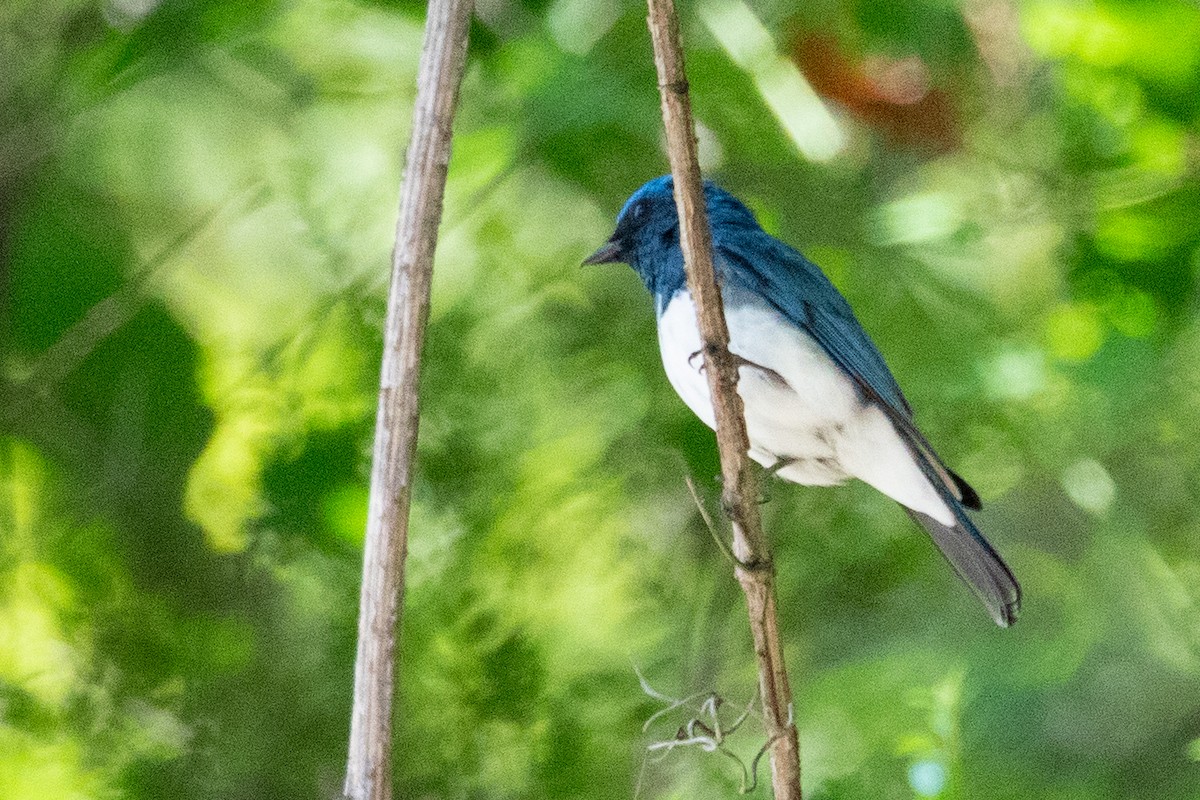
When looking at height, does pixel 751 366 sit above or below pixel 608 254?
below

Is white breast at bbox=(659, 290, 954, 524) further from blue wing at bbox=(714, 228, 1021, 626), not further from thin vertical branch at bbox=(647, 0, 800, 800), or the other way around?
thin vertical branch at bbox=(647, 0, 800, 800)

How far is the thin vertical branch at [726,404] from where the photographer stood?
1743mm

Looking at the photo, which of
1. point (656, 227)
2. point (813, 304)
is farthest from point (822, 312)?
point (656, 227)

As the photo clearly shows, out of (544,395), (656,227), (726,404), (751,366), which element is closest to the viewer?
(726,404)

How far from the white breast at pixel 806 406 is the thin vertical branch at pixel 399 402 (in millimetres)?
850

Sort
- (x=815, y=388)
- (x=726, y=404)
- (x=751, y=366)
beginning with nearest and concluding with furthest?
(x=726, y=404) → (x=751, y=366) → (x=815, y=388)

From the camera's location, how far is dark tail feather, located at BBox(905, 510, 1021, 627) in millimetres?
2717

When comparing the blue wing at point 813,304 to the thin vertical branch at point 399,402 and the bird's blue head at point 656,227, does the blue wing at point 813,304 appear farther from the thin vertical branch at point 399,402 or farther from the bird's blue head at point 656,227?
the thin vertical branch at point 399,402

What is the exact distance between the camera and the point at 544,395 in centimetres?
322

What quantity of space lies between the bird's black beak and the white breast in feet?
0.90

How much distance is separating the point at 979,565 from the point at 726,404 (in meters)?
1.11

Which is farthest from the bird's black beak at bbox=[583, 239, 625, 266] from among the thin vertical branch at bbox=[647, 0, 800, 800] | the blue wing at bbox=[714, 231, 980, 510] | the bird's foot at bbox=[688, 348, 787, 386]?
the thin vertical branch at bbox=[647, 0, 800, 800]

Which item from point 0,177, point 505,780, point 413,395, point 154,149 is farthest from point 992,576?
point 0,177

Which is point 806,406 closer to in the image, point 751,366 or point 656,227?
point 751,366
